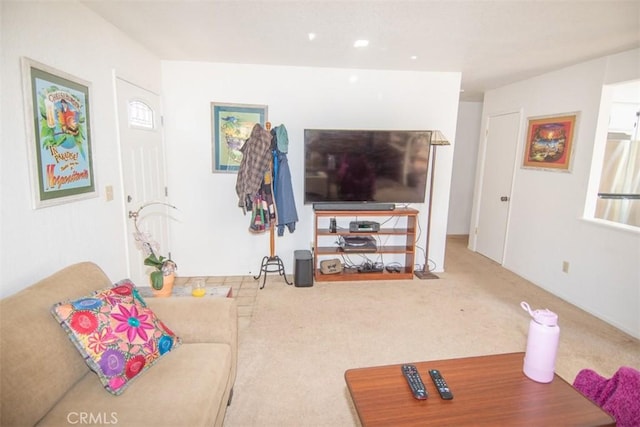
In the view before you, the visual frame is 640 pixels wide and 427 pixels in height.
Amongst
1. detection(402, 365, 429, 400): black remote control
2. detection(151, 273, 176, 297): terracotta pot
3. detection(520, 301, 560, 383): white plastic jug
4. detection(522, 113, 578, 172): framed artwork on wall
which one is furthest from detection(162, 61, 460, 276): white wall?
detection(520, 301, 560, 383): white plastic jug

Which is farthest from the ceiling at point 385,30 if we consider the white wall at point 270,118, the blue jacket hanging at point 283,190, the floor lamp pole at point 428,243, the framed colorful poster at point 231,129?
the floor lamp pole at point 428,243

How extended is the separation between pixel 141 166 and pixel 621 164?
462 centimetres

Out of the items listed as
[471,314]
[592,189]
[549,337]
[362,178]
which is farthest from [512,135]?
[549,337]

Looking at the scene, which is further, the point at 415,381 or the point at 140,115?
the point at 140,115

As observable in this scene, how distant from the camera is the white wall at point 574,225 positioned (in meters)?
2.95

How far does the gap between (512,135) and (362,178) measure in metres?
2.19

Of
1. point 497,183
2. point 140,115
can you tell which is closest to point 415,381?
point 140,115

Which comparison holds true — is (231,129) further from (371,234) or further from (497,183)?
(497,183)

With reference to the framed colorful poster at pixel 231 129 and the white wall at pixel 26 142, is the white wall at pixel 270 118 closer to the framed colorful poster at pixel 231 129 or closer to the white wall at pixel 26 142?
the framed colorful poster at pixel 231 129

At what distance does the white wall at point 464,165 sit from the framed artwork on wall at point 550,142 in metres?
1.92

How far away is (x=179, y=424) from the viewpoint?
124cm

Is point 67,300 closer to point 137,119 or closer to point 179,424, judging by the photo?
point 179,424

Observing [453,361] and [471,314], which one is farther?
[471,314]

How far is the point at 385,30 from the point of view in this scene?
8.47 ft
